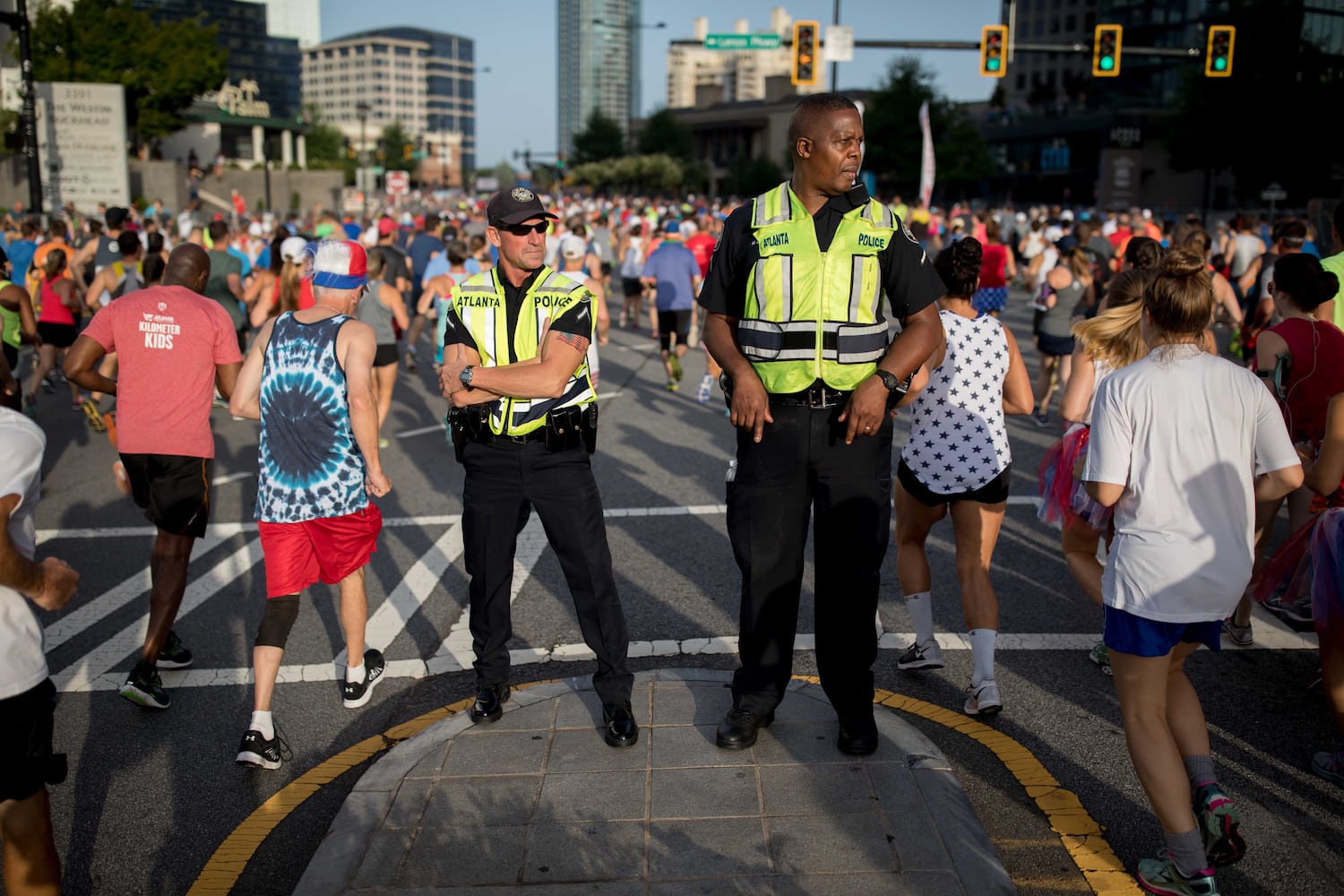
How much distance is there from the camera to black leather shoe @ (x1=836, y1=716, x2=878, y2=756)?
4.04m

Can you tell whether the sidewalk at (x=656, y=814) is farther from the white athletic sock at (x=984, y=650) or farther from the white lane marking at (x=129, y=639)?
the white lane marking at (x=129, y=639)

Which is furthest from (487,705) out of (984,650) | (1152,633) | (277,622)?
(1152,633)

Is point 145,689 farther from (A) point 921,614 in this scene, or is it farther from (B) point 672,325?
(B) point 672,325

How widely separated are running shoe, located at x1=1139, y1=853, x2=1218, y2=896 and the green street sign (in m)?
24.3

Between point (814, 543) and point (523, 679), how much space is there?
1.82 m

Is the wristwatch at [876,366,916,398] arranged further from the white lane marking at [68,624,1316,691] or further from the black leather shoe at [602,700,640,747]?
the white lane marking at [68,624,1316,691]

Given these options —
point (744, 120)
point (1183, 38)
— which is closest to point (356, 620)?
point (1183, 38)

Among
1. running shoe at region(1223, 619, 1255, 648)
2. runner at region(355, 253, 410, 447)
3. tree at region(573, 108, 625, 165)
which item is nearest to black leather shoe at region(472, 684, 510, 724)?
running shoe at region(1223, 619, 1255, 648)

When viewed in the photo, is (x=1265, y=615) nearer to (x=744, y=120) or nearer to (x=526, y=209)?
(x=526, y=209)

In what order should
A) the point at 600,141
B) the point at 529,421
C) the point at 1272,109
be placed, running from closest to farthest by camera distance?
the point at 529,421, the point at 1272,109, the point at 600,141

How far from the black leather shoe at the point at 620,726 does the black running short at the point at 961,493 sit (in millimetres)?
1525

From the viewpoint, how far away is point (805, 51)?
82.2 ft

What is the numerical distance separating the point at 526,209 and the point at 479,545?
1263mm

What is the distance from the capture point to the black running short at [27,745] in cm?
293
